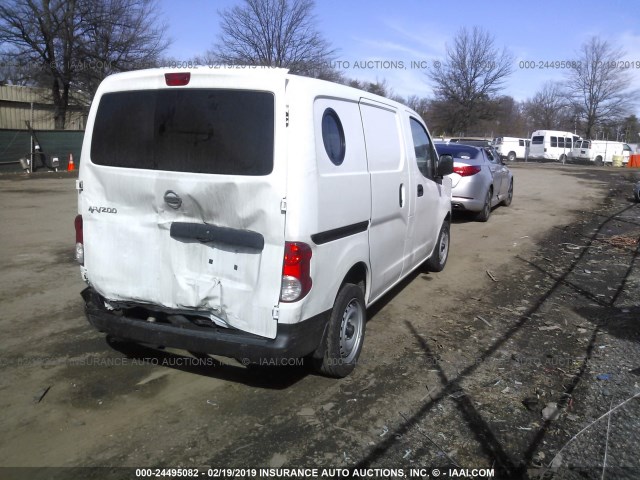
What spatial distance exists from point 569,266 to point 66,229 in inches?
335

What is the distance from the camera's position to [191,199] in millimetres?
3330

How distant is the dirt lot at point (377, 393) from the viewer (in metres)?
3.06

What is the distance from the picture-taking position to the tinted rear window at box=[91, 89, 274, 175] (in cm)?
322

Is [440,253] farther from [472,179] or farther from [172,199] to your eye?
[172,199]

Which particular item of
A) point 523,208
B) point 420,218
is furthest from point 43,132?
point 420,218

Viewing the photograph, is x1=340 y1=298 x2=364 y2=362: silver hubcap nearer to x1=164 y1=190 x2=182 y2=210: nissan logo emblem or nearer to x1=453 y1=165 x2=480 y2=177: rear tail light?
x1=164 y1=190 x2=182 y2=210: nissan logo emblem

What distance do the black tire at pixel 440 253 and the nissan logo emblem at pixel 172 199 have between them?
4084 mm

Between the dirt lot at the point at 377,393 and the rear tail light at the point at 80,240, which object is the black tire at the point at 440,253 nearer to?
the dirt lot at the point at 377,393

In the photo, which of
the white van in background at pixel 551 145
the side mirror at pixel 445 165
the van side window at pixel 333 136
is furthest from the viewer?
the white van in background at pixel 551 145

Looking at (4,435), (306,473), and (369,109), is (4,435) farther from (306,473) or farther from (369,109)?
(369,109)

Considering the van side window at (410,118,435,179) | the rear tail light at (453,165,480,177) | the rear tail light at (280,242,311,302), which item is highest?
the van side window at (410,118,435,179)

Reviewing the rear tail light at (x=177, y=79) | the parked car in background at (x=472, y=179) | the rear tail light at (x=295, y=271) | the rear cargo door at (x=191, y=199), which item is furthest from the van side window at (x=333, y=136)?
the parked car in background at (x=472, y=179)

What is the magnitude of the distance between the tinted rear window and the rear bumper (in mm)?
1039

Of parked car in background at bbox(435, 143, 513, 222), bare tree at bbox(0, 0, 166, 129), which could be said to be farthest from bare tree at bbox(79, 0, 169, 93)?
parked car in background at bbox(435, 143, 513, 222)
